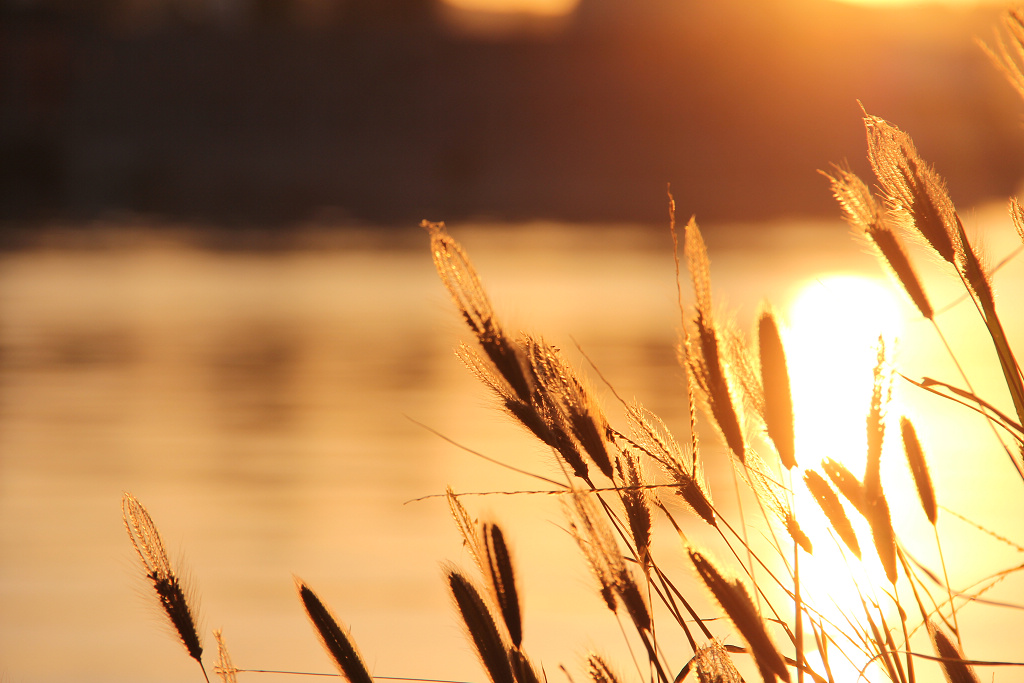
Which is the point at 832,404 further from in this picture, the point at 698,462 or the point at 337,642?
the point at 337,642

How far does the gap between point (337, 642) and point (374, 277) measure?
1700 centimetres

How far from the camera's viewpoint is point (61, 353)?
1125cm

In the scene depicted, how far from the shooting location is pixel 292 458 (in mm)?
7207

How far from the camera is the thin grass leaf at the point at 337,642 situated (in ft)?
3.82

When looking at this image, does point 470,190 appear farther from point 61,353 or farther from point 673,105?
point 61,353

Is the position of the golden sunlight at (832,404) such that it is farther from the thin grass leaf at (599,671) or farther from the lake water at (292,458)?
the thin grass leaf at (599,671)

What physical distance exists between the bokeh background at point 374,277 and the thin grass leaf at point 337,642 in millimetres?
231

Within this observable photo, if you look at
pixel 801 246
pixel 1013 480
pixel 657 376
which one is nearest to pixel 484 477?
pixel 1013 480

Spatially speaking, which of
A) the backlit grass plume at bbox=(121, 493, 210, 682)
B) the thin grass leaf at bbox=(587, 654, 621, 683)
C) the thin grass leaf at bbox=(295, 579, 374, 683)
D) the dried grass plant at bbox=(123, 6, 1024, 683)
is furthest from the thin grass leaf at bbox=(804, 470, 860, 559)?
the backlit grass plume at bbox=(121, 493, 210, 682)

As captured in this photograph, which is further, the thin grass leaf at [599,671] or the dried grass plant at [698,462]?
the thin grass leaf at [599,671]

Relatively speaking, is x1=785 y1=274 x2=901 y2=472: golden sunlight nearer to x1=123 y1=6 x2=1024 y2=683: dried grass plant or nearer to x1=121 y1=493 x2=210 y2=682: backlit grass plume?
x1=123 y1=6 x2=1024 y2=683: dried grass plant

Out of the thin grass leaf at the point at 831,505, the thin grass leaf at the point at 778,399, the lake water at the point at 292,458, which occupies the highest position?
the lake water at the point at 292,458

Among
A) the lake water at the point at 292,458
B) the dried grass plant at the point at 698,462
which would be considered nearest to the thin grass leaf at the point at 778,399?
the dried grass plant at the point at 698,462

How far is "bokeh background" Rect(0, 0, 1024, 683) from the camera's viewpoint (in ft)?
15.0
